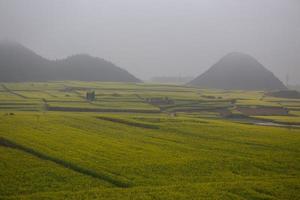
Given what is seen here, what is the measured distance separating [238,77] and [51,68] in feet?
251

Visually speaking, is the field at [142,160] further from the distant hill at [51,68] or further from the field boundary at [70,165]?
the distant hill at [51,68]

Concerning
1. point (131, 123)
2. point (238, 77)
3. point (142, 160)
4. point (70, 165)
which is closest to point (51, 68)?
point (238, 77)

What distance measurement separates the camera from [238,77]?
182 meters

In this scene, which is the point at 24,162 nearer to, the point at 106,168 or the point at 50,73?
the point at 106,168

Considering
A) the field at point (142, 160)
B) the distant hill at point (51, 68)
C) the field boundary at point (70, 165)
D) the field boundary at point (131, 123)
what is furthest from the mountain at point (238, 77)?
the field boundary at point (70, 165)

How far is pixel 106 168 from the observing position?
30516 millimetres

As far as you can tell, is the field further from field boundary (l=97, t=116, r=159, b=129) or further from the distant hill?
the distant hill

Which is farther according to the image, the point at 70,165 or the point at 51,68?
the point at 51,68

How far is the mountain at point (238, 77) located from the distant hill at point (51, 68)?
3239 cm

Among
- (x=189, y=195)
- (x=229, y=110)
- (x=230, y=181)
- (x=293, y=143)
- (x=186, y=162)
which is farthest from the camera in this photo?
(x=229, y=110)

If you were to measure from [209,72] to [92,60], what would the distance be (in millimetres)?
51382

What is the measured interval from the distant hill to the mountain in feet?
106

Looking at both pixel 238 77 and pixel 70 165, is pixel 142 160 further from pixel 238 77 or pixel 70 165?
pixel 238 77

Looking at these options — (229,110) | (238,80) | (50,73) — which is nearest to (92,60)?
(50,73)
